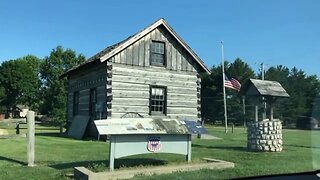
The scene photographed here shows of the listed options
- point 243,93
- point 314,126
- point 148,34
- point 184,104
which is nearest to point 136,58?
point 148,34

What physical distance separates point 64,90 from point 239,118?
35197 millimetres

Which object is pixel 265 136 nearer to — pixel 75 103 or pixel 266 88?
pixel 266 88

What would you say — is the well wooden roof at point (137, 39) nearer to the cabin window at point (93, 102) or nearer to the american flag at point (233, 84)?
the cabin window at point (93, 102)

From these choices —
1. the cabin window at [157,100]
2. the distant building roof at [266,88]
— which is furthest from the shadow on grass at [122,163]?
the cabin window at [157,100]

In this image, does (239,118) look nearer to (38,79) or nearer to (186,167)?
(186,167)

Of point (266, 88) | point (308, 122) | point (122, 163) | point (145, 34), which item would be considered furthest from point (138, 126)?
point (145, 34)

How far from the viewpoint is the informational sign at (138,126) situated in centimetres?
818

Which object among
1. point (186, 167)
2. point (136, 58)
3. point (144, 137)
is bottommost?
point (186, 167)

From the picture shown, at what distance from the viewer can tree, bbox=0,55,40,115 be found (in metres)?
79.6

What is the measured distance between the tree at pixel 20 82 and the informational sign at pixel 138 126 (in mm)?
72436

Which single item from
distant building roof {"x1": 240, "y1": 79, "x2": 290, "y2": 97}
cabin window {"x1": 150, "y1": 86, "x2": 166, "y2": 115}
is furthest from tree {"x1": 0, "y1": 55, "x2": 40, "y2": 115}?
distant building roof {"x1": 240, "y1": 79, "x2": 290, "y2": 97}

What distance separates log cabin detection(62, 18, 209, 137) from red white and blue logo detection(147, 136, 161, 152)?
1031 centimetres

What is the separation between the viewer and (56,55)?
63.9m

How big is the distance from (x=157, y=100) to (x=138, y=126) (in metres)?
12.0
